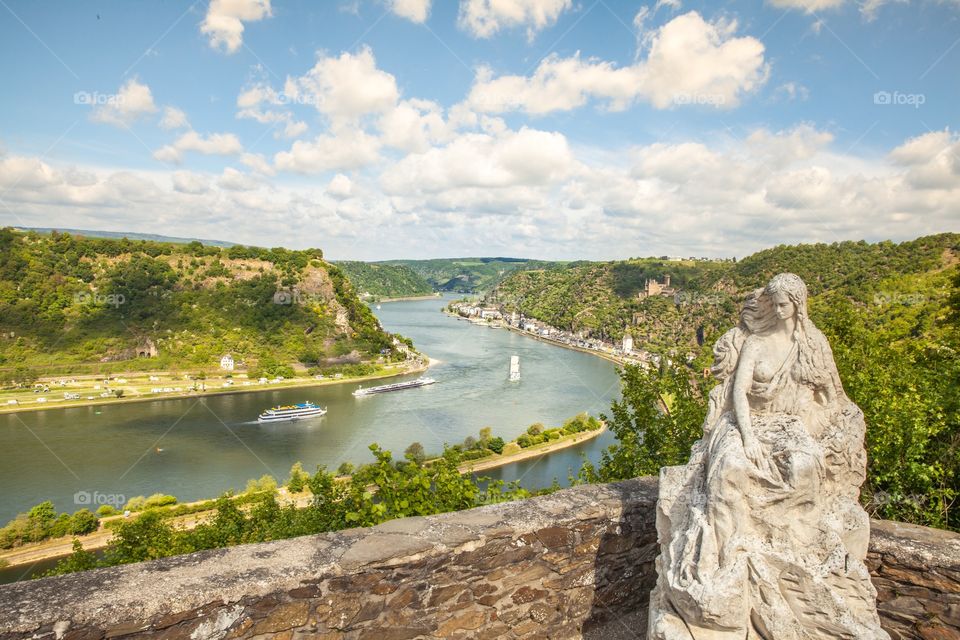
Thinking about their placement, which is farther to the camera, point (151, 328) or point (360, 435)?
point (151, 328)

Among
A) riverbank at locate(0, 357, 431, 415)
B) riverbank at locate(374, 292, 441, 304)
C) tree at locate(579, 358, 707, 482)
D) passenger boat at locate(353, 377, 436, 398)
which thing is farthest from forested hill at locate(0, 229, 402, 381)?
riverbank at locate(374, 292, 441, 304)

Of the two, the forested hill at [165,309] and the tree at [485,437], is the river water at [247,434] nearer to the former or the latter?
the tree at [485,437]

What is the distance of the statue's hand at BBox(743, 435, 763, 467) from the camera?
2.30 m

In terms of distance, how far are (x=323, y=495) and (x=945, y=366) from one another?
6097 millimetres

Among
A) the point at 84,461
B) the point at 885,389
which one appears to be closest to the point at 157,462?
the point at 84,461

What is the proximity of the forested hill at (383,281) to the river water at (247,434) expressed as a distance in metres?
91.1

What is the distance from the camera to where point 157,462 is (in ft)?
85.7

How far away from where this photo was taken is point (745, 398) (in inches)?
99.8

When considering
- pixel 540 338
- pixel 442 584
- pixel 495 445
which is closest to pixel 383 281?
pixel 540 338

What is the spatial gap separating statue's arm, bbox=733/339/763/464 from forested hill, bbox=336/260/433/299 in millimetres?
129823

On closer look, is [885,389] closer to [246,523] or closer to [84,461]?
[246,523]

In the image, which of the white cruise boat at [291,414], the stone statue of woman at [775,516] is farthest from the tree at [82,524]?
the stone statue of woman at [775,516]

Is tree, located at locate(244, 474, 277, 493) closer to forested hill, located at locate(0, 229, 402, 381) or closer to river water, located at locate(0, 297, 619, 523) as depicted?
river water, located at locate(0, 297, 619, 523)

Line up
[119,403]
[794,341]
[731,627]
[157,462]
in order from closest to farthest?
[731,627] < [794,341] < [157,462] < [119,403]
